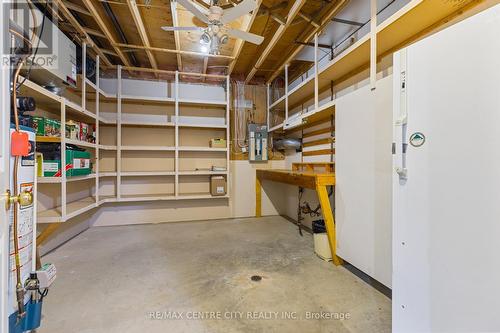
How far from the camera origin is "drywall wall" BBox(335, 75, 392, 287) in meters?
1.87

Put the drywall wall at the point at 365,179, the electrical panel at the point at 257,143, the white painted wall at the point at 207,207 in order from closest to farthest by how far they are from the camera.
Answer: the drywall wall at the point at 365,179 → the white painted wall at the point at 207,207 → the electrical panel at the point at 257,143

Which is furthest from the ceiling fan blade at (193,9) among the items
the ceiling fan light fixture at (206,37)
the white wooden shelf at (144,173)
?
the white wooden shelf at (144,173)

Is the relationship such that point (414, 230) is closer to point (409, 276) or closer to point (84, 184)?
point (409, 276)

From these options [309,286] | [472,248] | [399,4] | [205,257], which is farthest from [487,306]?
[399,4]

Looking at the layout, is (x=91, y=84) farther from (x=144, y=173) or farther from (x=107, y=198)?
(x=107, y=198)

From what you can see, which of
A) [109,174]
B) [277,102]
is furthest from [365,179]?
[109,174]

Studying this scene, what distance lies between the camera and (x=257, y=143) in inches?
A: 186

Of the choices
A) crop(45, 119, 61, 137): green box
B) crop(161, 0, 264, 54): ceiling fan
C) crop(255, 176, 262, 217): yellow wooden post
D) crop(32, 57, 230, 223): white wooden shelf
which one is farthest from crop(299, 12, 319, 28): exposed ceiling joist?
crop(45, 119, 61, 137): green box

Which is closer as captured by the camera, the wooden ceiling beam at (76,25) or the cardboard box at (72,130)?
the wooden ceiling beam at (76,25)

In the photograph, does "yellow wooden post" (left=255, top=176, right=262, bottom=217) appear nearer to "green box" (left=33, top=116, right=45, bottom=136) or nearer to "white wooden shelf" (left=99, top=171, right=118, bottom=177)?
"white wooden shelf" (left=99, top=171, right=118, bottom=177)

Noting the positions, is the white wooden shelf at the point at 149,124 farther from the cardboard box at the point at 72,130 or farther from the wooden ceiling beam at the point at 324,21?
the wooden ceiling beam at the point at 324,21

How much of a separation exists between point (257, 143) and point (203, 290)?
10.5 ft

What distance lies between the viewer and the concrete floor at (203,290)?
1606 millimetres

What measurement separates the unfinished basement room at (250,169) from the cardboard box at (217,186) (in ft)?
0.13
